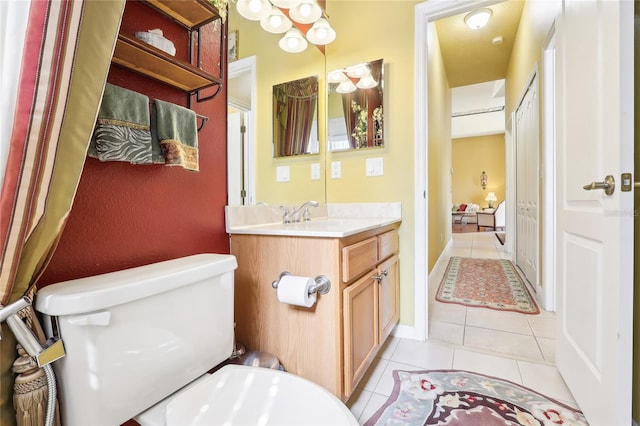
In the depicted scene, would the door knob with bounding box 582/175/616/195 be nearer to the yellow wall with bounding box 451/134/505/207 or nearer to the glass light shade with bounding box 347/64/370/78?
the glass light shade with bounding box 347/64/370/78

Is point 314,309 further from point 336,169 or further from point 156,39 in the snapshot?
point 336,169

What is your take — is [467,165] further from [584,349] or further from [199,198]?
[199,198]

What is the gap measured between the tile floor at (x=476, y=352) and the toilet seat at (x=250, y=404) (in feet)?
1.91

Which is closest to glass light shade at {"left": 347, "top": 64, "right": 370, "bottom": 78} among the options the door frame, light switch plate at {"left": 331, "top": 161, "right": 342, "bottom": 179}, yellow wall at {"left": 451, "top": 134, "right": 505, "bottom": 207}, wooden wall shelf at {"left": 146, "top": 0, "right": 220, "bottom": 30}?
light switch plate at {"left": 331, "top": 161, "right": 342, "bottom": 179}

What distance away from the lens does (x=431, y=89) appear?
3.13 m

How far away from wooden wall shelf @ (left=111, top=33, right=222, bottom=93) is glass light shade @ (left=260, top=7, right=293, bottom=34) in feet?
2.49

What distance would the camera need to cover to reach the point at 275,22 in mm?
1703

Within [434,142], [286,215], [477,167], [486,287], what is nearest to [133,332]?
[286,215]

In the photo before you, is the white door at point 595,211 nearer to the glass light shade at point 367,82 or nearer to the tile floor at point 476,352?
the tile floor at point 476,352

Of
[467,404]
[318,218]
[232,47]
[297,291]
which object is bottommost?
[467,404]

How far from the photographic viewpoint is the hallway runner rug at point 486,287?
253cm

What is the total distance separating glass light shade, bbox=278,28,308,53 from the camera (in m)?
1.85

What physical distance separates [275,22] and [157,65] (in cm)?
102

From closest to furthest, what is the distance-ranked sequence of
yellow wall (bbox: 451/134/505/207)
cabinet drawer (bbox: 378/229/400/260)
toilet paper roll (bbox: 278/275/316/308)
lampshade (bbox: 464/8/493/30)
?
1. toilet paper roll (bbox: 278/275/316/308)
2. cabinet drawer (bbox: 378/229/400/260)
3. lampshade (bbox: 464/8/493/30)
4. yellow wall (bbox: 451/134/505/207)
